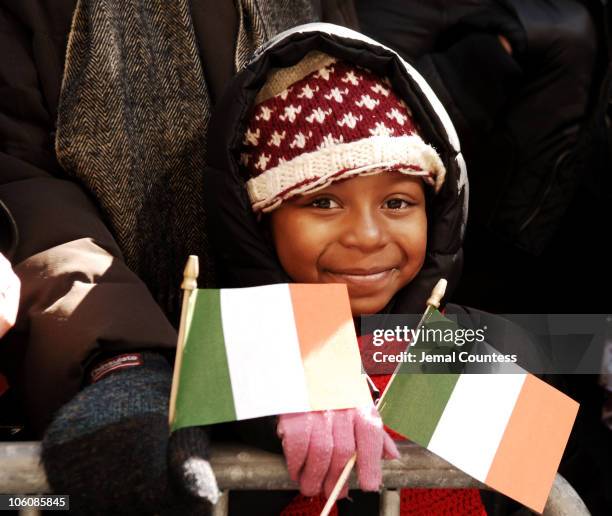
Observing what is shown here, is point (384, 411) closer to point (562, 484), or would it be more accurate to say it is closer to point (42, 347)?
point (562, 484)

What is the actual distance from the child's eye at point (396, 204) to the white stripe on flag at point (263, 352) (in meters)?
0.45

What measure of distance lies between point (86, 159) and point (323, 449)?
0.73 meters

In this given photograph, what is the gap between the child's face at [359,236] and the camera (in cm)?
150

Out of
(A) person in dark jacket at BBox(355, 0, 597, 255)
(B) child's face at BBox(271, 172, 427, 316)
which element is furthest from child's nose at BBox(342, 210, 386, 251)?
(A) person in dark jacket at BBox(355, 0, 597, 255)

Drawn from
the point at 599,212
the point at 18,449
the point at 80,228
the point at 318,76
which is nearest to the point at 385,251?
the point at 318,76

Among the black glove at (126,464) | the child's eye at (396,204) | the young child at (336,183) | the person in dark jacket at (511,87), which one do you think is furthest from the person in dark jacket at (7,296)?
the person in dark jacket at (511,87)

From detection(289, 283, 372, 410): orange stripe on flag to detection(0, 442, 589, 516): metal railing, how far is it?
9cm

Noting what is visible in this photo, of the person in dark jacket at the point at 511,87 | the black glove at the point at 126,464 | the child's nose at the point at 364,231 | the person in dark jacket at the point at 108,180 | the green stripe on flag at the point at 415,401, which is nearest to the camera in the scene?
the black glove at the point at 126,464

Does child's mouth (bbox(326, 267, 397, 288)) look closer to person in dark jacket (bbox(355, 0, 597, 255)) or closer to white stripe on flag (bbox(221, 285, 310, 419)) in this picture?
white stripe on flag (bbox(221, 285, 310, 419))

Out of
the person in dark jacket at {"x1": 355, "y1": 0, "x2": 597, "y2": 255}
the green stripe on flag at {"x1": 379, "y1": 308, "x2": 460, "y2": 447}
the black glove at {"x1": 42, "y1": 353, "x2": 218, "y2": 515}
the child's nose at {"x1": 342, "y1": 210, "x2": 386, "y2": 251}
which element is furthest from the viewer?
the person in dark jacket at {"x1": 355, "y1": 0, "x2": 597, "y2": 255}

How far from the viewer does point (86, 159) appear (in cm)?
154

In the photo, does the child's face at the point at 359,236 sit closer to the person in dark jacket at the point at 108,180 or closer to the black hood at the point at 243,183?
the black hood at the point at 243,183

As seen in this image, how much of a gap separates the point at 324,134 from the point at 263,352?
521 millimetres

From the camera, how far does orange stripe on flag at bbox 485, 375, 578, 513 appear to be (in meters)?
1.10
